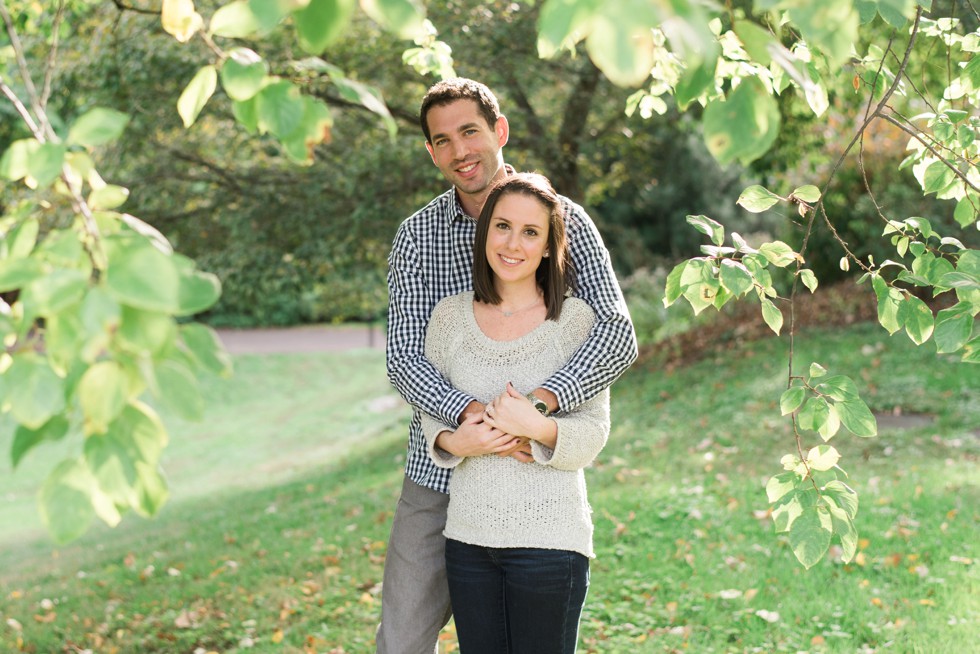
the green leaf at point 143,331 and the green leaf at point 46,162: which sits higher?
the green leaf at point 46,162

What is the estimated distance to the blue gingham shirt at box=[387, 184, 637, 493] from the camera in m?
2.61

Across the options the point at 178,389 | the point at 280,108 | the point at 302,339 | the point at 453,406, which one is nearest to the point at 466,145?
A: the point at 453,406

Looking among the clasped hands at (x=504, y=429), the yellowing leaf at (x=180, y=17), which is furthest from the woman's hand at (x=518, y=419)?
the yellowing leaf at (x=180, y=17)

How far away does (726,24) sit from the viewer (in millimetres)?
3246

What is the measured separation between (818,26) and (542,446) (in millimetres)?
1575

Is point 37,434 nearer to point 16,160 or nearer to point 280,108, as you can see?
point 16,160

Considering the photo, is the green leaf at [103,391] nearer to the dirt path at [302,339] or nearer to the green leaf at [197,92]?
the green leaf at [197,92]

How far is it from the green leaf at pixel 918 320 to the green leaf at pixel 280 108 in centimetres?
162

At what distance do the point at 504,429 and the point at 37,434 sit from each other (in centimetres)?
138

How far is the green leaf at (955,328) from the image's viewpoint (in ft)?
6.63

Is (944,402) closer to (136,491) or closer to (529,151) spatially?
(529,151)

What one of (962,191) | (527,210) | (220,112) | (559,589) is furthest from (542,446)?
(220,112)

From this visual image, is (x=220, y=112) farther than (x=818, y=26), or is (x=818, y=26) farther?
(x=220, y=112)

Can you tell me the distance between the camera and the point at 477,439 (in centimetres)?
251
